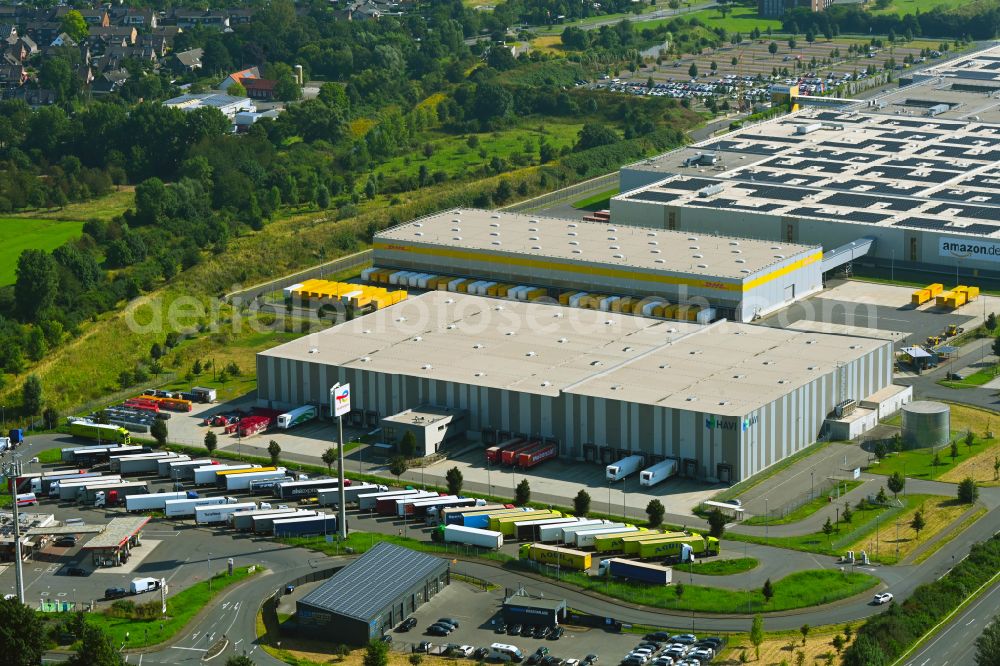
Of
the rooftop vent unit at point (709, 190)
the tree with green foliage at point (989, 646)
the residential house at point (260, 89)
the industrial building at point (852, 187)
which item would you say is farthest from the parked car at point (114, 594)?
the residential house at point (260, 89)

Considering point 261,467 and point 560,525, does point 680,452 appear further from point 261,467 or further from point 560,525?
point 261,467

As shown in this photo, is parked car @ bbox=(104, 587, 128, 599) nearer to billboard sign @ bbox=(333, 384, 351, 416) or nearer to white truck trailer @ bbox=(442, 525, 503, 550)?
white truck trailer @ bbox=(442, 525, 503, 550)

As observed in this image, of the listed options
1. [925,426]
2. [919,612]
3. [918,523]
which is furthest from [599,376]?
[919,612]

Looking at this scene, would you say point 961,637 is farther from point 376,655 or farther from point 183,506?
Result: point 183,506

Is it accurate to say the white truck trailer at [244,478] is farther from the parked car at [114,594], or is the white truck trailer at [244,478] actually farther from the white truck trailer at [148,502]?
the parked car at [114,594]

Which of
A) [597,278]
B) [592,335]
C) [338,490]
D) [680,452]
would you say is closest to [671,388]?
[680,452]

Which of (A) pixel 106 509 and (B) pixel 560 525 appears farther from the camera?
(A) pixel 106 509

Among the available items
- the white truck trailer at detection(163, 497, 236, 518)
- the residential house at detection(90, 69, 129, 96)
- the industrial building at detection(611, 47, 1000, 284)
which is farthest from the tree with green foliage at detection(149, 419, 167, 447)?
the residential house at detection(90, 69, 129, 96)
